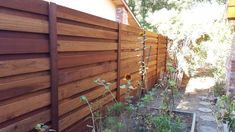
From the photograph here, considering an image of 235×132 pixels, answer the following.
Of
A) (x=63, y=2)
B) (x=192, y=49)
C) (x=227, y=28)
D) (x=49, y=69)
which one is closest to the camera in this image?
(x=49, y=69)

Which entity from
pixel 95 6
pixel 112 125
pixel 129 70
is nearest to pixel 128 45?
pixel 129 70

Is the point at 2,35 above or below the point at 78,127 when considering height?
above

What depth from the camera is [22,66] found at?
207 centimetres

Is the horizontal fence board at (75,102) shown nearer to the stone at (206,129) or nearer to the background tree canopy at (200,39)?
the stone at (206,129)

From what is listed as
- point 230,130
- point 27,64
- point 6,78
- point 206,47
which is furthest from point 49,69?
point 206,47

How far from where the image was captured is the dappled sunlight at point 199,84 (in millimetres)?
7469

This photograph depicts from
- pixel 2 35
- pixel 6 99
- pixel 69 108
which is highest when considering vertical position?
pixel 2 35

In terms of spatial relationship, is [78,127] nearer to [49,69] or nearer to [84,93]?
[84,93]

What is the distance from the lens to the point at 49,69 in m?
2.45

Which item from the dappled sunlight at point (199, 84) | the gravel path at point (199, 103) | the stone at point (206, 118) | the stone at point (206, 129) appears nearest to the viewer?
the stone at point (206, 129)

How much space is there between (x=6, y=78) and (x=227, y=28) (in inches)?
349

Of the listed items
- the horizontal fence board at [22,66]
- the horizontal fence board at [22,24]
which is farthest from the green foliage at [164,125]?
the horizontal fence board at [22,24]

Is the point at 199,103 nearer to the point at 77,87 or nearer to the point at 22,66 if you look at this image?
the point at 77,87

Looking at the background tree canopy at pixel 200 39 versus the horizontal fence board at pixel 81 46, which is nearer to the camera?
the horizontal fence board at pixel 81 46
